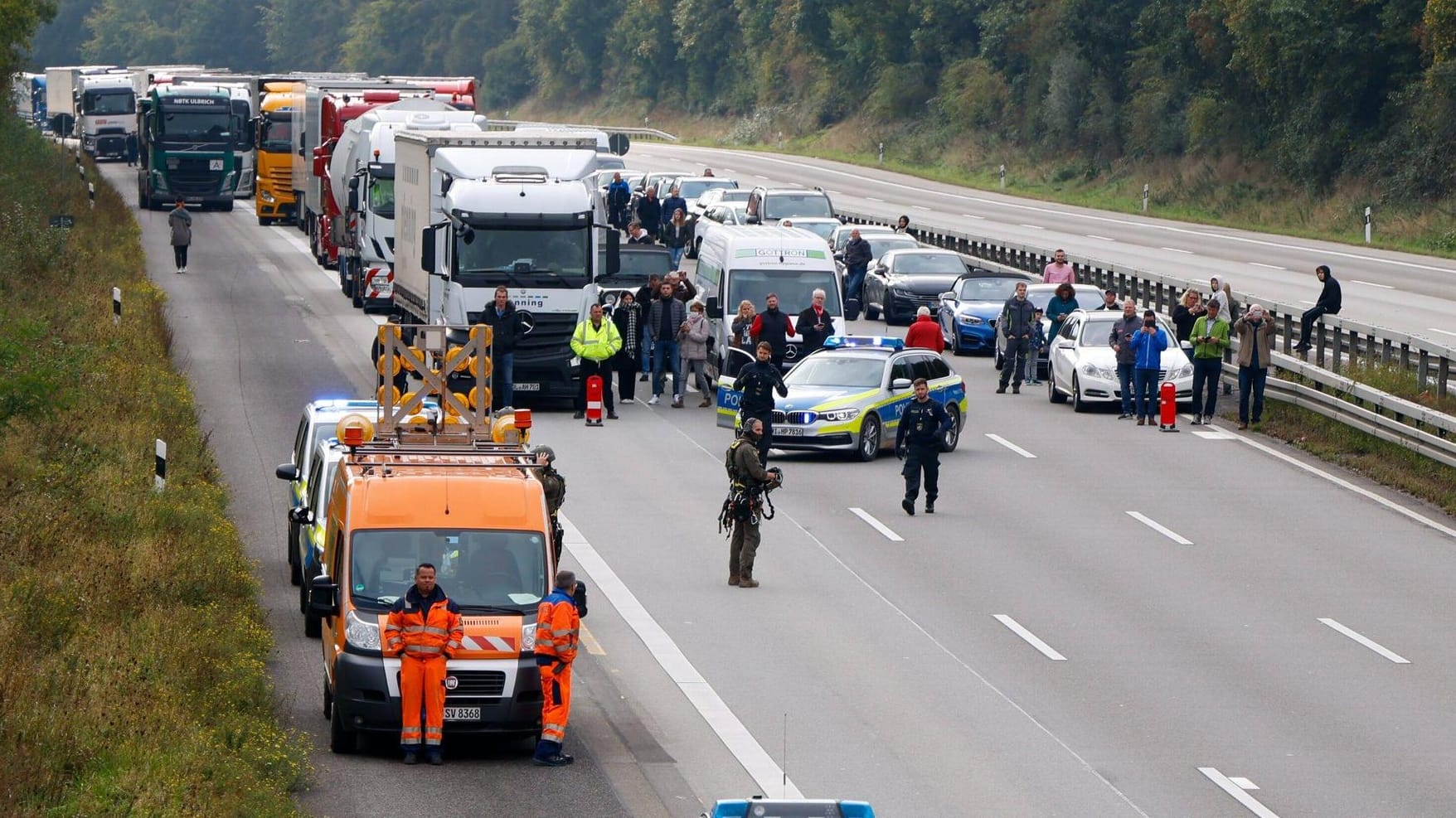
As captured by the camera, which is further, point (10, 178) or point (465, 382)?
point (10, 178)

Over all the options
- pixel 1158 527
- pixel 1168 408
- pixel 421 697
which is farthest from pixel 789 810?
pixel 1168 408

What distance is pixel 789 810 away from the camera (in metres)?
8.36

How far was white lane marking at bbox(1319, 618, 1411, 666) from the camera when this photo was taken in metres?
17.6

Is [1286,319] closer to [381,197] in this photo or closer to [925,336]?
[925,336]

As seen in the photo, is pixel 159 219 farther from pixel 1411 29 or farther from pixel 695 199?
pixel 1411 29

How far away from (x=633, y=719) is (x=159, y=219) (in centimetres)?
4933

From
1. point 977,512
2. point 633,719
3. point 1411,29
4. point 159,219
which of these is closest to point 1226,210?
point 1411,29

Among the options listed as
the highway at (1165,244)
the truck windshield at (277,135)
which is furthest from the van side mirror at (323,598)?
the truck windshield at (277,135)

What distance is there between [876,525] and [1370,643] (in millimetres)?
6159

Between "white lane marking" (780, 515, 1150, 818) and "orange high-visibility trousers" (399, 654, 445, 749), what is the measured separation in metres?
4.19

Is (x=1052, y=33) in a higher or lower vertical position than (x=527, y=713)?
higher

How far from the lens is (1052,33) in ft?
277

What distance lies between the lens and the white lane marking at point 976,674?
1384cm

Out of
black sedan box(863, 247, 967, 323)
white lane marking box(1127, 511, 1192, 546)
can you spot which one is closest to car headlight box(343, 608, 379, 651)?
white lane marking box(1127, 511, 1192, 546)
